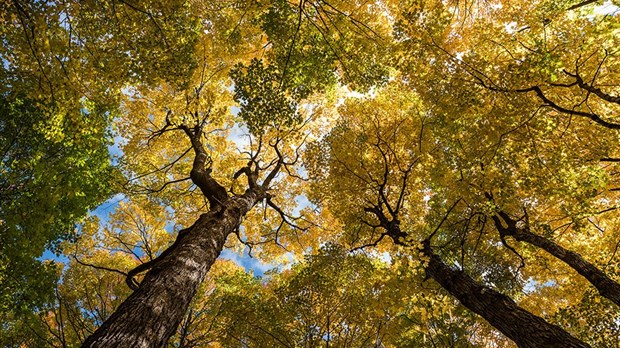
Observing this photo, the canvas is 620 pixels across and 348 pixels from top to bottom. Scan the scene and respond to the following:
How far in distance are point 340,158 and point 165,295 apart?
6.78 metres

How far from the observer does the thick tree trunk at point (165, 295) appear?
2539 mm

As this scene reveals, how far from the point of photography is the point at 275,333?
24.8 feet

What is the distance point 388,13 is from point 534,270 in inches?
406

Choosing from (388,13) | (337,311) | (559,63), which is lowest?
(337,311)

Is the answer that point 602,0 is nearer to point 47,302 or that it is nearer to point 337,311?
point 337,311

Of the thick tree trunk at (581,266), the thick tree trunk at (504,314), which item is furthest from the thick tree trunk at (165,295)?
the thick tree trunk at (581,266)

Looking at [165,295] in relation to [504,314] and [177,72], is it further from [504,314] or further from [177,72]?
[504,314]

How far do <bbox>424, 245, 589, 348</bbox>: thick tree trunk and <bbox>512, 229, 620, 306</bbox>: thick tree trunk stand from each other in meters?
1.97

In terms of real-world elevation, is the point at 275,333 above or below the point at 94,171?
below

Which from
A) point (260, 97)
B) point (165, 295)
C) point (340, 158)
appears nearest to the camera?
point (165, 295)

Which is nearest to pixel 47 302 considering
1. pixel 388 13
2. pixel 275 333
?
pixel 275 333

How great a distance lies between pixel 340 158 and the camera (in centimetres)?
923

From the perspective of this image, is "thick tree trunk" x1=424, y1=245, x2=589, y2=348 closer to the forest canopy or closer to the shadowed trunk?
the forest canopy

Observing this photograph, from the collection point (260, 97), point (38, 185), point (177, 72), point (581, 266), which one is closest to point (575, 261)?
point (581, 266)
